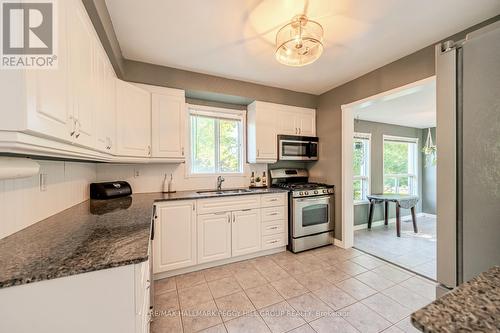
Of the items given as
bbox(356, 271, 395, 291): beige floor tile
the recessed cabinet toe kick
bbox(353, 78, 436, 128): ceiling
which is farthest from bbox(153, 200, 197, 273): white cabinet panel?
bbox(353, 78, 436, 128): ceiling

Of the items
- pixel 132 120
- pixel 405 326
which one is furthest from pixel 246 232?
pixel 132 120

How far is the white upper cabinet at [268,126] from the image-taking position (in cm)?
314

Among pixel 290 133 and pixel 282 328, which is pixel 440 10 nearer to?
pixel 290 133

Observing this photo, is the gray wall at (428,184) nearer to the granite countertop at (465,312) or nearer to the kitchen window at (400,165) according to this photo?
the kitchen window at (400,165)

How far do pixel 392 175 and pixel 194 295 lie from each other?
17.1 feet

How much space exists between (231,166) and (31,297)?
8.86ft

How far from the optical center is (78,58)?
45.8 inches

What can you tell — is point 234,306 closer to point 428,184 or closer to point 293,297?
point 293,297

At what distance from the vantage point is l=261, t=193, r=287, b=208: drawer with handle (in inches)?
114

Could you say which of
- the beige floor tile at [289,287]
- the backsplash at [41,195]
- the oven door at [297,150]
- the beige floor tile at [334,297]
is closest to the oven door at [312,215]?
the oven door at [297,150]

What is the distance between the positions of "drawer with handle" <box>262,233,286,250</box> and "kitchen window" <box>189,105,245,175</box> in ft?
3.72

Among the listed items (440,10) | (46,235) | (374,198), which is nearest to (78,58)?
(46,235)

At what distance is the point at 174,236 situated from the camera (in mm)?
2352

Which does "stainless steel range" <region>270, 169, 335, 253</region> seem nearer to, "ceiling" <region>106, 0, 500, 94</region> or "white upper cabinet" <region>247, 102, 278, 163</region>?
"white upper cabinet" <region>247, 102, 278, 163</region>
